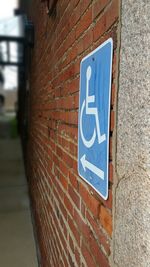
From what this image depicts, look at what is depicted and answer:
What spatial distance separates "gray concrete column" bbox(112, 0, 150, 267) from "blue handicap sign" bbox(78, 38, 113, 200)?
4.7 inches

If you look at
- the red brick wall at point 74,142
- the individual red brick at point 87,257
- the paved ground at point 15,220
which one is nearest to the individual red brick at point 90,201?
the red brick wall at point 74,142

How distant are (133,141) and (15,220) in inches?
170

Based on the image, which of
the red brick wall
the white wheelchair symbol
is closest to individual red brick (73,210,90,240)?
the red brick wall

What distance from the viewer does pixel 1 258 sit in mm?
3689

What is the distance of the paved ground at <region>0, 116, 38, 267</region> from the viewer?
146 inches

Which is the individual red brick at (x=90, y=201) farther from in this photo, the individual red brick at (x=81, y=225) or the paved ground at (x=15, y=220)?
the paved ground at (x=15, y=220)

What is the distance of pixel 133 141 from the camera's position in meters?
0.74

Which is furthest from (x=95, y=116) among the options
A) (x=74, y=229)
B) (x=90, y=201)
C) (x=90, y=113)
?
(x=74, y=229)

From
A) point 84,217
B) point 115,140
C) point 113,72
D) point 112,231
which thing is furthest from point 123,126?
point 84,217

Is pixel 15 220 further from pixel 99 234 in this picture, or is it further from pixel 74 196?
pixel 99 234

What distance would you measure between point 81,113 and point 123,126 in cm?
49

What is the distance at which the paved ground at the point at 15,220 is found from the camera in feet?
12.2

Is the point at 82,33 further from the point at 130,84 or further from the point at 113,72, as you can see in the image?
the point at 130,84

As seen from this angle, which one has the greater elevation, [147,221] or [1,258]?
[147,221]
